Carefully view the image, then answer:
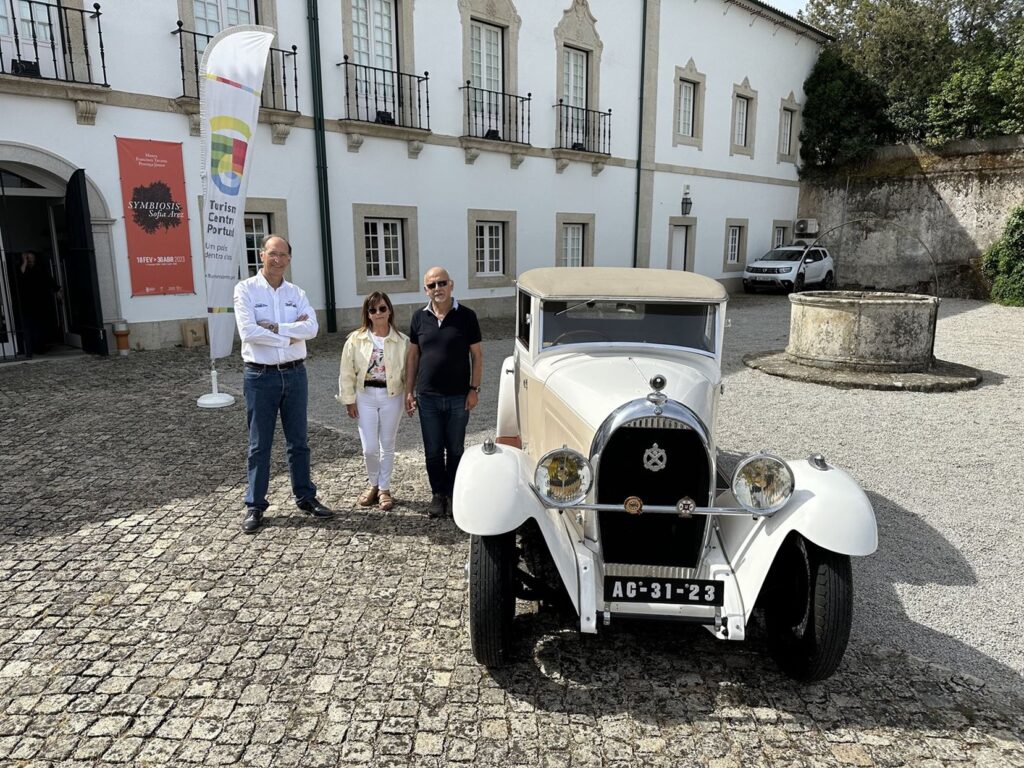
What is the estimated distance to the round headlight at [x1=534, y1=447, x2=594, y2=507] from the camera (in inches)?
119

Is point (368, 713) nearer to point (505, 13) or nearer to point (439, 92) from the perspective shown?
point (439, 92)

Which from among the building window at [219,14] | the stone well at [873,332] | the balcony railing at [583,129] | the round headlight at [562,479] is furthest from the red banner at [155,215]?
the round headlight at [562,479]

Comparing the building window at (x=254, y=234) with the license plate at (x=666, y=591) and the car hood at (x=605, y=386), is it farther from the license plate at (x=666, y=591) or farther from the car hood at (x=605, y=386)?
the license plate at (x=666, y=591)

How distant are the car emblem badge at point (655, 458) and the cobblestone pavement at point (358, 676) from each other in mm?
988

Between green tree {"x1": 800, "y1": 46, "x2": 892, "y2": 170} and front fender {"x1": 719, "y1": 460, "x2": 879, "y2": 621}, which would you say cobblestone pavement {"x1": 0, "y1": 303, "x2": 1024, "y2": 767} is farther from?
green tree {"x1": 800, "y1": 46, "x2": 892, "y2": 170}

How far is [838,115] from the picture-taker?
22594 mm

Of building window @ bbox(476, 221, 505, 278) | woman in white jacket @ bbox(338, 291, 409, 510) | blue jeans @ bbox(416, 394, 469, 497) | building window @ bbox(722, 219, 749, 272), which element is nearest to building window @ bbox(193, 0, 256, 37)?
building window @ bbox(476, 221, 505, 278)

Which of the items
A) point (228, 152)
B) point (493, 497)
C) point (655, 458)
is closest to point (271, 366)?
point (493, 497)

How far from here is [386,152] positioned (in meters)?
13.4

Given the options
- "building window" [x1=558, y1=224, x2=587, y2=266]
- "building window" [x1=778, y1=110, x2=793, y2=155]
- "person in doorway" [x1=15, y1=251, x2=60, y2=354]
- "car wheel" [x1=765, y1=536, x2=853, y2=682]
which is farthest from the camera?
"building window" [x1=778, y1=110, x2=793, y2=155]

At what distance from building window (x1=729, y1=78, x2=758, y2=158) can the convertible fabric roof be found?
62.3 feet

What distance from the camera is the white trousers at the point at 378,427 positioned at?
480cm

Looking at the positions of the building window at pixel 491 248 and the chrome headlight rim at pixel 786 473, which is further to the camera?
the building window at pixel 491 248

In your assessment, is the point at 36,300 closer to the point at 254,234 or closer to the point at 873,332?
the point at 254,234
